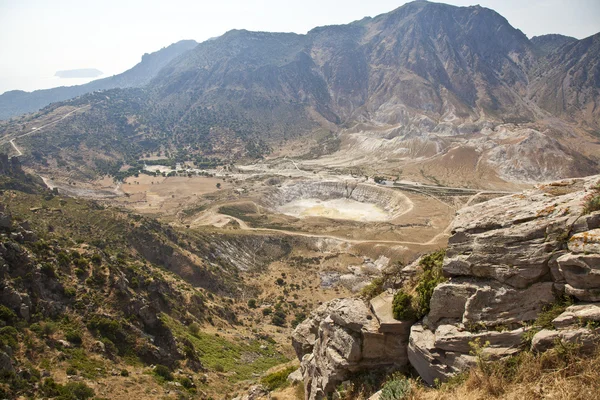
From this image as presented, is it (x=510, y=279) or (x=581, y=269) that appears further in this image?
(x=510, y=279)

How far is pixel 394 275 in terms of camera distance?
792 inches

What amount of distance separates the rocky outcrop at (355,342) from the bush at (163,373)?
46.1ft

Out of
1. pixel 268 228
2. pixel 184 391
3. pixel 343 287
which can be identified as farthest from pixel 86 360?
pixel 268 228

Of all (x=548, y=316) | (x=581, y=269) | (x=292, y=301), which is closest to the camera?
(x=581, y=269)

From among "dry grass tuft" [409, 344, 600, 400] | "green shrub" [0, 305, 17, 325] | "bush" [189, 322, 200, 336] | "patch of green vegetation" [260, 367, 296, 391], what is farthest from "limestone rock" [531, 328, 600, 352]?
"bush" [189, 322, 200, 336]

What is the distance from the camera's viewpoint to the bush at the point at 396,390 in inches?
544

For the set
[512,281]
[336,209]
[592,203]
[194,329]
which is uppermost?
[592,203]

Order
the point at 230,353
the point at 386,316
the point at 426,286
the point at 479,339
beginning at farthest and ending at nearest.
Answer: the point at 230,353 < the point at 386,316 < the point at 426,286 < the point at 479,339

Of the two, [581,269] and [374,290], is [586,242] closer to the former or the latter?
[581,269]

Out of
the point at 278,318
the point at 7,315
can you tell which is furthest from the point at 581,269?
the point at 278,318

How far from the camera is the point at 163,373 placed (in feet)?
95.8

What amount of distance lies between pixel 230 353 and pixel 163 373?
11950 mm

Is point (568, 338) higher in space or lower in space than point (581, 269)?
lower

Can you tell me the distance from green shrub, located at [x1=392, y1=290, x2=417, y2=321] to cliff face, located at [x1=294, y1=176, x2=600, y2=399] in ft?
2.10
